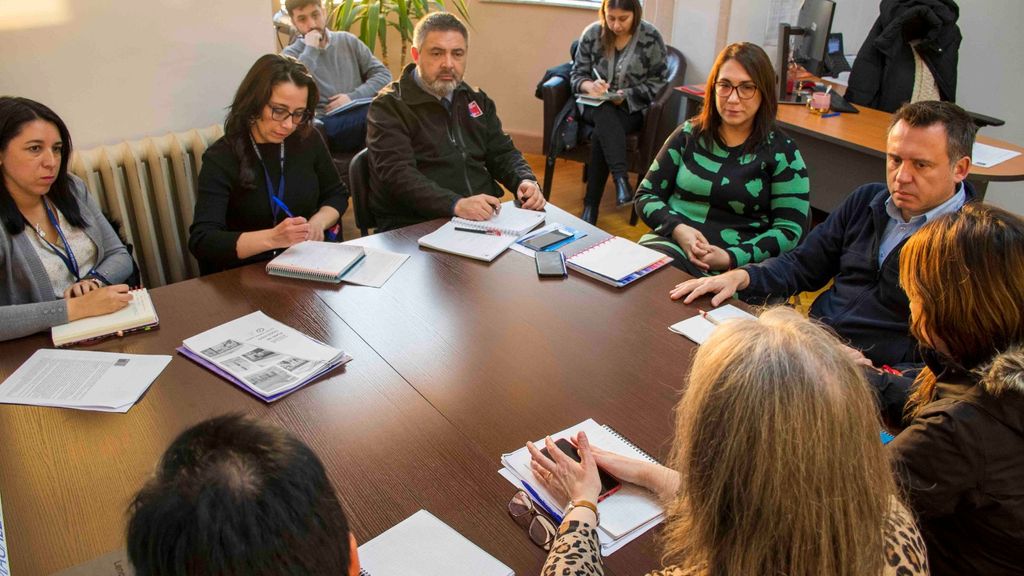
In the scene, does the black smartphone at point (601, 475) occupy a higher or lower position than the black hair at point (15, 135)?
lower

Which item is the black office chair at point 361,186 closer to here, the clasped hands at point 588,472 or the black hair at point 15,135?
the black hair at point 15,135

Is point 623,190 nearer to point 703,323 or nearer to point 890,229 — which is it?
point 890,229

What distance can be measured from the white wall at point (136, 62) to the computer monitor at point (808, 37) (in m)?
2.46

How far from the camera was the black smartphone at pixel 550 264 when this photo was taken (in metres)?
2.11

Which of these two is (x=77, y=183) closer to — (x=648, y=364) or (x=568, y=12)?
(x=648, y=364)

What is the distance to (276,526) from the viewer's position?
0.71m

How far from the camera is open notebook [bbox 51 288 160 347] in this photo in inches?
67.7

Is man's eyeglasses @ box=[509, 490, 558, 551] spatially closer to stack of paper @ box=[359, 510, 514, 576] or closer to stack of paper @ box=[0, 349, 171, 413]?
stack of paper @ box=[359, 510, 514, 576]

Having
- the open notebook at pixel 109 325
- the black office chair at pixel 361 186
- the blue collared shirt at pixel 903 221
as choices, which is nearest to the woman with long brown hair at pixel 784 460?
the blue collared shirt at pixel 903 221

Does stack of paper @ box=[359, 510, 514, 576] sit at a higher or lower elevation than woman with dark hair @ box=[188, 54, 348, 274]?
lower

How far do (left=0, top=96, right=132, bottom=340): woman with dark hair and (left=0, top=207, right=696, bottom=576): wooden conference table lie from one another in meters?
0.23

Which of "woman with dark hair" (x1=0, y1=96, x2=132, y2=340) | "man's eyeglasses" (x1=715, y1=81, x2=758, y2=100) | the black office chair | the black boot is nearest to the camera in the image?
"woman with dark hair" (x1=0, y1=96, x2=132, y2=340)

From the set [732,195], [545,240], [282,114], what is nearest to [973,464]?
[545,240]

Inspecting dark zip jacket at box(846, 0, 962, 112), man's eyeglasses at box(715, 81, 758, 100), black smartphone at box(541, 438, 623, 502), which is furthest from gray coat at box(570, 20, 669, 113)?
black smartphone at box(541, 438, 623, 502)
